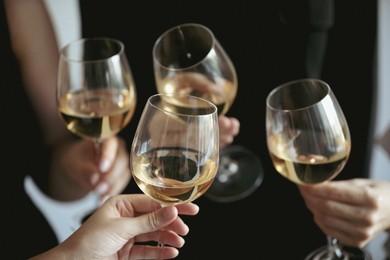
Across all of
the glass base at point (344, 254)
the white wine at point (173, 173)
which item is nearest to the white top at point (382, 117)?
the glass base at point (344, 254)

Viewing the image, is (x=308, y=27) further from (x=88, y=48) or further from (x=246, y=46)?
(x=88, y=48)

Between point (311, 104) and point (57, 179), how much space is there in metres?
0.69

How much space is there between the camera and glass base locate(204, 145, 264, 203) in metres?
1.29

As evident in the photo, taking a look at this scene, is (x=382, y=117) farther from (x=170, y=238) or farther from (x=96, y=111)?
(x=170, y=238)

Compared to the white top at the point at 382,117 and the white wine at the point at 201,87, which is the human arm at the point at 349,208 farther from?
the white wine at the point at 201,87

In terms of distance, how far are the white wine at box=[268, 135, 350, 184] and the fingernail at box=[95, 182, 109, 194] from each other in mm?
419

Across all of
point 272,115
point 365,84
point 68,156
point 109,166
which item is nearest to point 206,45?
point 272,115

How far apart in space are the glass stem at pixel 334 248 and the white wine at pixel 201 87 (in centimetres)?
32

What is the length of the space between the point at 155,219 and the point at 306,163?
11.8 inches

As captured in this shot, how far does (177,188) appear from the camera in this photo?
2.49 ft

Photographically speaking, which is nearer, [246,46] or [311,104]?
[311,104]

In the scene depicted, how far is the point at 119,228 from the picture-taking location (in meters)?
0.78

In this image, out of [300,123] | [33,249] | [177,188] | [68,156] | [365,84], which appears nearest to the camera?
[177,188]

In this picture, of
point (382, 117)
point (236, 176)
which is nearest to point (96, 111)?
point (236, 176)
